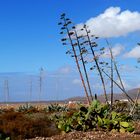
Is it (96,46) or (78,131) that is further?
(96,46)

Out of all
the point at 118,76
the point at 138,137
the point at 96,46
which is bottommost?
the point at 138,137

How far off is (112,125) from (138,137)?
1687mm

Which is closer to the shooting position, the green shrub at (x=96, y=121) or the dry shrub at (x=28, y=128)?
the green shrub at (x=96, y=121)

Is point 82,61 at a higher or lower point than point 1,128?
higher

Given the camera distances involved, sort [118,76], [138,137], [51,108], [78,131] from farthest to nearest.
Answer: [51,108]
[118,76]
[78,131]
[138,137]

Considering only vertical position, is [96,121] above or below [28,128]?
above

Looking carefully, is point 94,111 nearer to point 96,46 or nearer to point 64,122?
point 64,122

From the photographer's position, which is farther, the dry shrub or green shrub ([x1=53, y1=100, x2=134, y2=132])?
the dry shrub

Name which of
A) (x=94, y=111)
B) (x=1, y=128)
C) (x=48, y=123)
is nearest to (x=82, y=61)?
(x=48, y=123)

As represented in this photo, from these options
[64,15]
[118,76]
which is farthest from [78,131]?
[64,15]

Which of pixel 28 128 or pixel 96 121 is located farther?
pixel 28 128

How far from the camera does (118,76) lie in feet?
79.7

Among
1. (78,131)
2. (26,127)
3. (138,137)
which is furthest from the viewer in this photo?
(26,127)

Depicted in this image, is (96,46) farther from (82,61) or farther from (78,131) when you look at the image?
(78,131)
